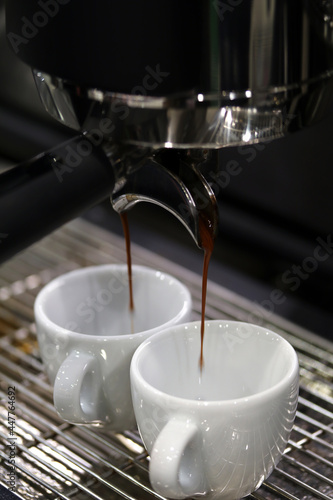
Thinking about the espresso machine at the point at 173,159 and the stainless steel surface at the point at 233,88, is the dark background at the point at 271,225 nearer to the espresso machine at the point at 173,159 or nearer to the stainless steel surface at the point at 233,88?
the espresso machine at the point at 173,159

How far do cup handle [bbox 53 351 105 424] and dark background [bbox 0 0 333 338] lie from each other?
17cm

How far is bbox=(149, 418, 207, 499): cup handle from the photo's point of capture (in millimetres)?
378

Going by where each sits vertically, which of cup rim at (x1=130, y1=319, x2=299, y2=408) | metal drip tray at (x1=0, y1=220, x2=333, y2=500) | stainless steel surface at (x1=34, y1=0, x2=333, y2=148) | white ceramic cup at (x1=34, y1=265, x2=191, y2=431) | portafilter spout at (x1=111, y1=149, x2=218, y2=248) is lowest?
metal drip tray at (x1=0, y1=220, x2=333, y2=500)

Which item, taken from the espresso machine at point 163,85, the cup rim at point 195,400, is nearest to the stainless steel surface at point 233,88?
the espresso machine at point 163,85

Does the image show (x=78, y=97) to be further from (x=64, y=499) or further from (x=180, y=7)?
(x=64, y=499)

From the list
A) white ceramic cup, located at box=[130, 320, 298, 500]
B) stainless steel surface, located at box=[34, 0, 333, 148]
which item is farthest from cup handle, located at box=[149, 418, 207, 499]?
stainless steel surface, located at box=[34, 0, 333, 148]

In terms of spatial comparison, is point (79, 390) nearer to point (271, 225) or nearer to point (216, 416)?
point (216, 416)

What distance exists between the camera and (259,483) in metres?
0.42

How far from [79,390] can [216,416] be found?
0.29ft

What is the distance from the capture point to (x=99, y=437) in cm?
48

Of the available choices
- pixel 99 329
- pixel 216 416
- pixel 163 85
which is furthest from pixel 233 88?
pixel 99 329

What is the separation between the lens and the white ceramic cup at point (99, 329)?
46 centimetres

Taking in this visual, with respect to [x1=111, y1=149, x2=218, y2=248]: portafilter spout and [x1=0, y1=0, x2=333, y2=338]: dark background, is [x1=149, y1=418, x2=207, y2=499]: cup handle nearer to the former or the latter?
[x1=111, y1=149, x2=218, y2=248]: portafilter spout

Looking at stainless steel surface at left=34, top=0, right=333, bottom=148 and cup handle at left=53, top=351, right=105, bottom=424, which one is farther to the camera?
cup handle at left=53, top=351, right=105, bottom=424
